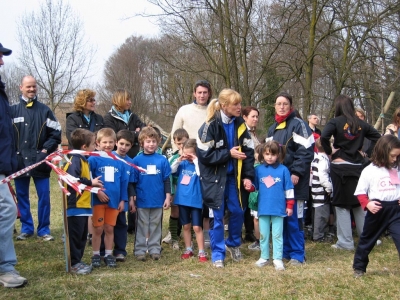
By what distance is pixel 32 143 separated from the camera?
21.2ft

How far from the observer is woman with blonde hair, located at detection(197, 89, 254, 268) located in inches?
207

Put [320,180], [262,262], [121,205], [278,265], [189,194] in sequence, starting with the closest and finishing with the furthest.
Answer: [278,265] < [262,262] < [121,205] < [189,194] < [320,180]

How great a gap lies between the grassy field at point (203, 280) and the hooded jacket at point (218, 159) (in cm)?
85

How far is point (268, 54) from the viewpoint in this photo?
535 inches

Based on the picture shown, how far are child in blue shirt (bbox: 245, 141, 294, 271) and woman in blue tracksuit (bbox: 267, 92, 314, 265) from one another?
196 millimetres

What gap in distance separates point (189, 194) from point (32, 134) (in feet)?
7.94

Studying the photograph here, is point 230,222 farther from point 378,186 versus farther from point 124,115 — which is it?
point 124,115

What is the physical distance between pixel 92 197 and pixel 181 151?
146 cm

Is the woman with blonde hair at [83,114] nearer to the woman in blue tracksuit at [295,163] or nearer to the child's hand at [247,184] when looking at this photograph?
the child's hand at [247,184]

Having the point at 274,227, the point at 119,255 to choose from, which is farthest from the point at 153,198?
the point at 274,227

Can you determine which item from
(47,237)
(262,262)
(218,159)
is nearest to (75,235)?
(218,159)

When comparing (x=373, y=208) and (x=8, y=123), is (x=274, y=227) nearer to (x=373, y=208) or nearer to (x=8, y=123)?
(x=373, y=208)

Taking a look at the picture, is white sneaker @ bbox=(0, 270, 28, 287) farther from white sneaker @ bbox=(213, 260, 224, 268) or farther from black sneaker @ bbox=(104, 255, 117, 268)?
white sneaker @ bbox=(213, 260, 224, 268)

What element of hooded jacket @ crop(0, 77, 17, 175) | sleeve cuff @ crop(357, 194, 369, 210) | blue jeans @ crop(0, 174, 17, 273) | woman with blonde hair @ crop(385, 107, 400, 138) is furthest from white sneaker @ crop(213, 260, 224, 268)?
woman with blonde hair @ crop(385, 107, 400, 138)
